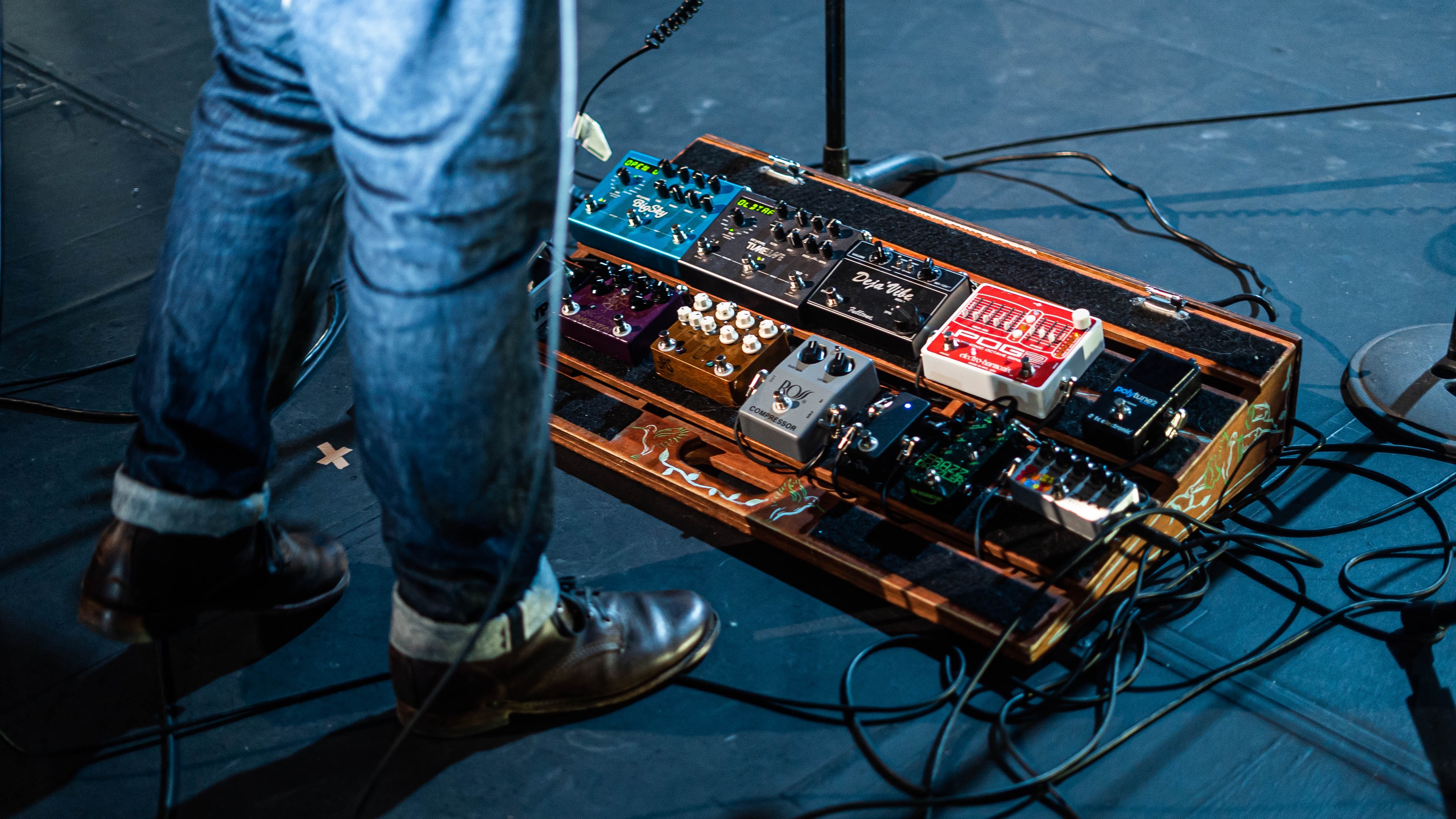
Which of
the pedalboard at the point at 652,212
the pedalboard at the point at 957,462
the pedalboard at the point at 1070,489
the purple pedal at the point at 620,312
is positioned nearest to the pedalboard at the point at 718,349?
the purple pedal at the point at 620,312

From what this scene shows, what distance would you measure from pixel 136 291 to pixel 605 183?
0.96 metres

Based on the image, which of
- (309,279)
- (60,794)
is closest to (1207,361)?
(309,279)

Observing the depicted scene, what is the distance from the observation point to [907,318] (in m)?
1.64

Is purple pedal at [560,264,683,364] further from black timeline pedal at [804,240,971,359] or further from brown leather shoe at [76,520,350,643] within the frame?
brown leather shoe at [76,520,350,643]

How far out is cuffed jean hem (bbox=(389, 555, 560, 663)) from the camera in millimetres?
1158

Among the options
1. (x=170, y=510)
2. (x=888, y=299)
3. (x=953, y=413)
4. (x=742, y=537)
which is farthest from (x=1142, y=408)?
(x=170, y=510)

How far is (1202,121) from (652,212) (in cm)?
120

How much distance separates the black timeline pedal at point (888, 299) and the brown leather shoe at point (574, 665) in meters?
0.48

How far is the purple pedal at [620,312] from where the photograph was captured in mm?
1724

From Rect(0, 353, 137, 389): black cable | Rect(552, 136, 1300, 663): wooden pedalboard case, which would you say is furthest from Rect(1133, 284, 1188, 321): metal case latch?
Rect(0, 353, 137, 389): black cable

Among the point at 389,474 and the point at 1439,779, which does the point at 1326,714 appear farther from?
the point at 389,474

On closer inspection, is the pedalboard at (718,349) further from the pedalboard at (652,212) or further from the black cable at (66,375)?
the black cable at (66,375)

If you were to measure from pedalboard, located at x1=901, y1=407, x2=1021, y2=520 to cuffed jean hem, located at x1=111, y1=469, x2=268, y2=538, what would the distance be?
31.2 inches

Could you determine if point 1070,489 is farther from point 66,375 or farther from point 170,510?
point 66,375
